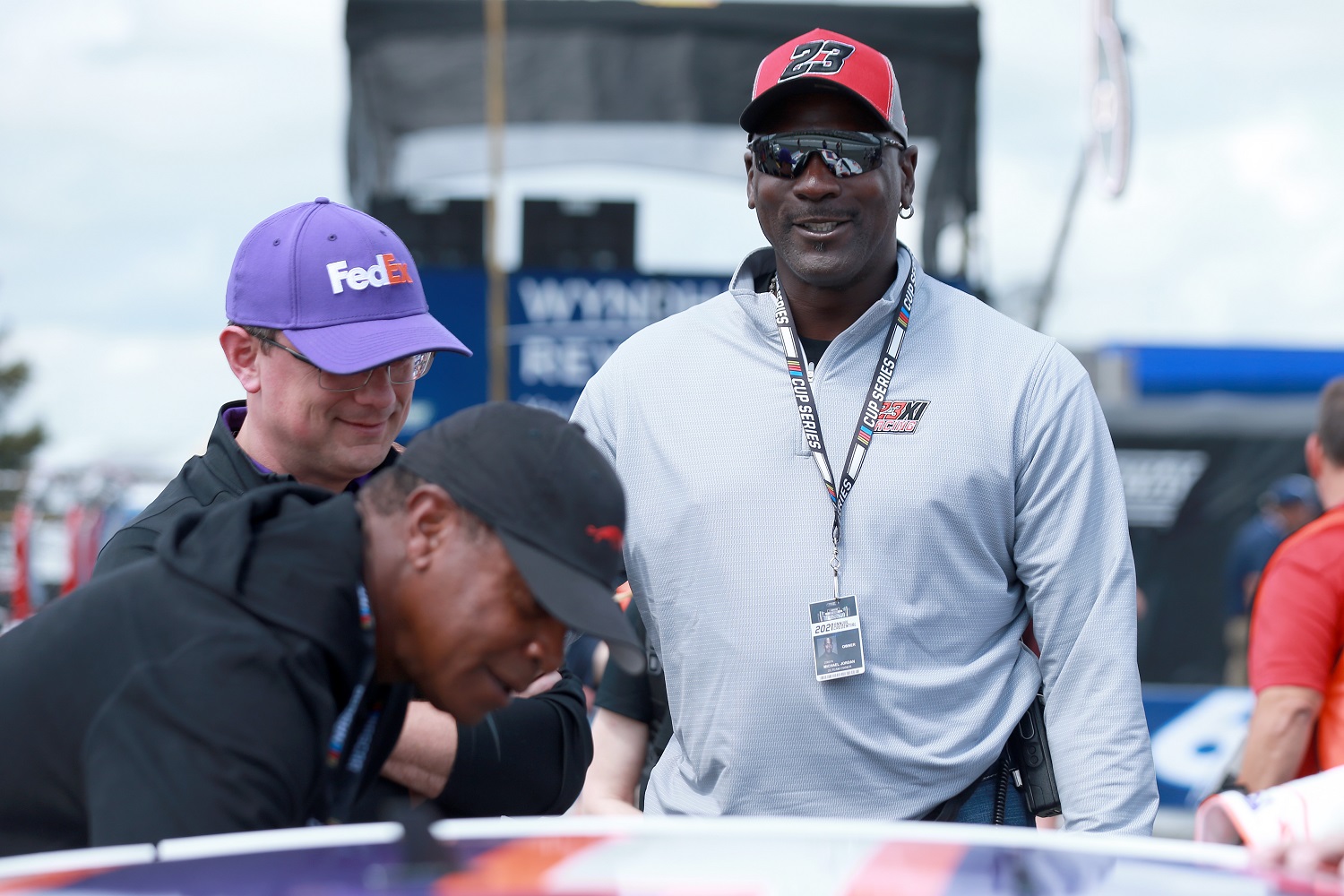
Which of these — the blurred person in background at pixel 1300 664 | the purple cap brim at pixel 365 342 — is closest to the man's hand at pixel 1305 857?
the purple cap brim at pixel 365 342

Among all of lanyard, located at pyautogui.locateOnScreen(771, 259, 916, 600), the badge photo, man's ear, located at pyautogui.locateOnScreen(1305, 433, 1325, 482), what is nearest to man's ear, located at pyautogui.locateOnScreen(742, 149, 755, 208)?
lanyard, located at pyautogui.locateOnScreen(771, 259, 916, 600)

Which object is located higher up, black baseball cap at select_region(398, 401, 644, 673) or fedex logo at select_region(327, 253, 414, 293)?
fedex logo at select_region(327, 253, 414, 293)

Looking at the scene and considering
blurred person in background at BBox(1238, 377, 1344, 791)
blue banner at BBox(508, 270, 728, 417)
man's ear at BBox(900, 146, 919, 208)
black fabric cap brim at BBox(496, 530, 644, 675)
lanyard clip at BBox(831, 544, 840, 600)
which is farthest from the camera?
blue banner at BBox(508, 270, 728, 417)

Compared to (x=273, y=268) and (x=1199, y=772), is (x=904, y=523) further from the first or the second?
(x=1199, y=772)

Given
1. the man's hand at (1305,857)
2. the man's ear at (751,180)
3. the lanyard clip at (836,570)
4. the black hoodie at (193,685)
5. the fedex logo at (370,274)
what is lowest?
the lanyard clip at (836,570)

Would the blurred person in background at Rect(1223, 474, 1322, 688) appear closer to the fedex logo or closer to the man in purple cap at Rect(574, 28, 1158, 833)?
the man in purple cap at Rect(574, 28, 1158, 833)

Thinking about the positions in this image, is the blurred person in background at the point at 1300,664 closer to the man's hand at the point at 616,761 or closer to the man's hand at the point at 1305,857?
the man's hand at the point at 616,761

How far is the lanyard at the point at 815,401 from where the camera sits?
97.5 inches

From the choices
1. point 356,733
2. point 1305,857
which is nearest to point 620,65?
point 356,733

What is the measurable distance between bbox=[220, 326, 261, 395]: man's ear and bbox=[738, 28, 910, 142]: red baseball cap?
3.08 feet

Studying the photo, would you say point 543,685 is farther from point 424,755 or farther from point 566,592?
point 566,592

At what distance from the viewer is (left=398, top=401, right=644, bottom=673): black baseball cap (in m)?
1.58

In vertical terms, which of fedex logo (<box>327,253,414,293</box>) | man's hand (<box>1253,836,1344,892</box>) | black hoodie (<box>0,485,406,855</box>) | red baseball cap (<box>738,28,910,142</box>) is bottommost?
man's hand (<box>1253,836,1344,892</box>)

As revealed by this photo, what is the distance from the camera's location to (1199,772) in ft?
28.1
